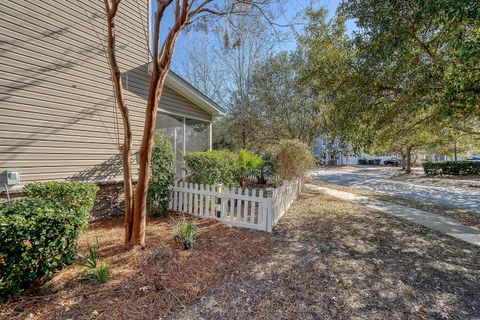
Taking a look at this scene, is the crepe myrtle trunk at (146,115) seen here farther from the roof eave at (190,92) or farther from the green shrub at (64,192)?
the roof eave at (190,92)

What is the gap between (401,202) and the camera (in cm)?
834

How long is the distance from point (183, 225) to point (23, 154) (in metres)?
3.37

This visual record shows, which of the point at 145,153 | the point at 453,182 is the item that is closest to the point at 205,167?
the point at 145,153

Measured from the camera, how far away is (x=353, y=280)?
3.12 m

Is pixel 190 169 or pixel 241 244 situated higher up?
pixel 190 169

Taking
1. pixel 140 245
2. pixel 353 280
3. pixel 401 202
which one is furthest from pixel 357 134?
pixel 140 245

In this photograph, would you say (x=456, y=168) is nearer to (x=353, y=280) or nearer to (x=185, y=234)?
(x=353, y=280)

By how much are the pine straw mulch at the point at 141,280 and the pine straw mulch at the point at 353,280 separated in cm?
24

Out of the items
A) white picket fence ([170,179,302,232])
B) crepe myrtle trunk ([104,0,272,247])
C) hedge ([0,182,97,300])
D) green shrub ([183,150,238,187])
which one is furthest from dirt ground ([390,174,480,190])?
hedge ([0,182,97,300])

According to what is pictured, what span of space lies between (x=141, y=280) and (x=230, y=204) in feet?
9.10

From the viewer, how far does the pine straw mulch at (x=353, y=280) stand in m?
2.51

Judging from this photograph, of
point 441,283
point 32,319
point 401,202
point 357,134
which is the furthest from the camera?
point 401,202

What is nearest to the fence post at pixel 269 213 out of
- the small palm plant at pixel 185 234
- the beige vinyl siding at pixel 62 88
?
the small palm plant at pixel 185 234

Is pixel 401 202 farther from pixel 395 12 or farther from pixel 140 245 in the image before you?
pixel 140 245
